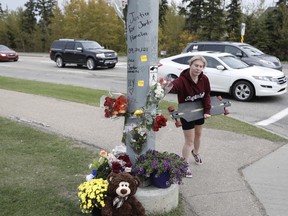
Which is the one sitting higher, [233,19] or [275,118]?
[233,19]

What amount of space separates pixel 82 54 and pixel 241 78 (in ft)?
43.9

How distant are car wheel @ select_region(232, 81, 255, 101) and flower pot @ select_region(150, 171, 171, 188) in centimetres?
807

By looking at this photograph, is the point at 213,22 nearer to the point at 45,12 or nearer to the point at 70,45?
the point at 70,45

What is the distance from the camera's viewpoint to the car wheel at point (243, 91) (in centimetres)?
1122

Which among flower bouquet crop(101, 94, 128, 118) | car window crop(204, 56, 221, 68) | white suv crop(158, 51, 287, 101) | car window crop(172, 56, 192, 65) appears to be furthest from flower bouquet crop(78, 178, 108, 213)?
car window crop(172, 56, 192, 65)

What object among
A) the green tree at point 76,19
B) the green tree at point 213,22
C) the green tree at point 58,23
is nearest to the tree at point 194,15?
the green tree at point 213,22

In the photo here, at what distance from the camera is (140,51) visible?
3.82 meters

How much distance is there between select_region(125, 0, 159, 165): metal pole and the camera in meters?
3.76

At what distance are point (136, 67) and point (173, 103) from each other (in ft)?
23.1

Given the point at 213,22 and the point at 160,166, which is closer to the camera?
the point at 160,166

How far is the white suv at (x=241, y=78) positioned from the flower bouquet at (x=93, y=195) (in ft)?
27.0

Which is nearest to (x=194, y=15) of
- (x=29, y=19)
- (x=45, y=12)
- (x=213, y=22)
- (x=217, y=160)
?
(x=213, y=22)

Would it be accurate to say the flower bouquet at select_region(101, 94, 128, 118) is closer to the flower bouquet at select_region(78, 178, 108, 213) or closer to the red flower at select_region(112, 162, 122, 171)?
the red flower at select_region(112, 162, 122, 171)

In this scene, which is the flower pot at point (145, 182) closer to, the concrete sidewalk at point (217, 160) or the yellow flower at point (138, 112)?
the concrete sidewalk at point (217, 160)
